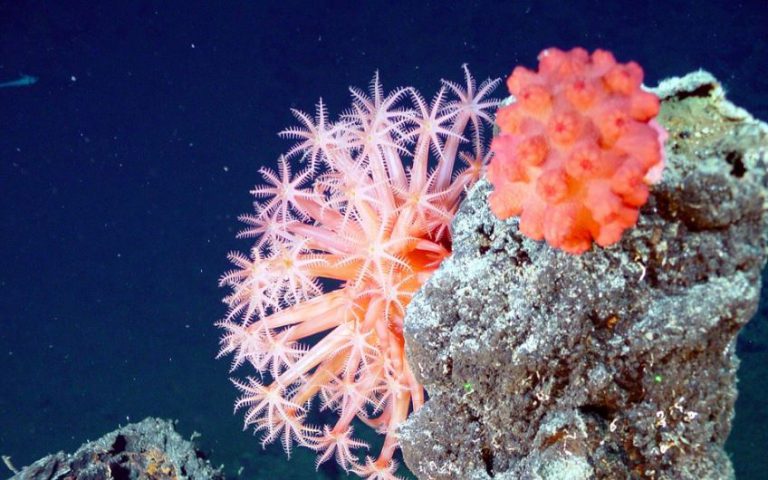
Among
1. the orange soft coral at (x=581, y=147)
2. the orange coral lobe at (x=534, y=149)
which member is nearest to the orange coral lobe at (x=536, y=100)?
the orange soft coral at (x=581, y=147)

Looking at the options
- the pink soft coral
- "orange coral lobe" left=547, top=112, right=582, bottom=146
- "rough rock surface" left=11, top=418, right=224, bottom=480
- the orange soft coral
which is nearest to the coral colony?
the pink soft coral

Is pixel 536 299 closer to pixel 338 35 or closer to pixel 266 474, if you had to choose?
pixel 266 474

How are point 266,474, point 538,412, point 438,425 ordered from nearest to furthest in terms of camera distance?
point 538,412 < point 438,425 < point 266,474

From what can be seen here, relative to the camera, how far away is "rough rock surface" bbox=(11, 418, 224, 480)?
5055 millimetres

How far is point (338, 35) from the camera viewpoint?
14805mm

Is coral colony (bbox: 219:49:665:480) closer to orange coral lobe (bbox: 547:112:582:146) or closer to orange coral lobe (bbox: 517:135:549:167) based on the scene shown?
orange coral lobe (bbox: 517:135:549:167)

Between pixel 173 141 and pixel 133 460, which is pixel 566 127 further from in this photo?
pixel 173 141

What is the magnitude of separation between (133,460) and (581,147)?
5.25m

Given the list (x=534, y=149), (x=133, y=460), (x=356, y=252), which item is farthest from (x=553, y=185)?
(x=133, y=460)

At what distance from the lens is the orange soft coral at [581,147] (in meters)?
2.07

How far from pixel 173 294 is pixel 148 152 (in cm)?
503

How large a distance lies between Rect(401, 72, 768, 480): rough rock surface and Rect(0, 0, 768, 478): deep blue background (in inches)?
295

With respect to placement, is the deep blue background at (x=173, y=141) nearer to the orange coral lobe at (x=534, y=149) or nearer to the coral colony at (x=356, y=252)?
the coral colony at (x=356, y=252)

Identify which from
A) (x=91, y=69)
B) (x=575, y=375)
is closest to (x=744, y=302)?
(x=575, y=375)
